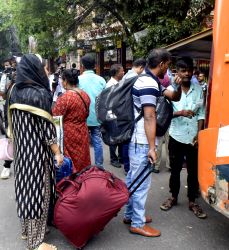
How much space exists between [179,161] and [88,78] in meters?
2.14

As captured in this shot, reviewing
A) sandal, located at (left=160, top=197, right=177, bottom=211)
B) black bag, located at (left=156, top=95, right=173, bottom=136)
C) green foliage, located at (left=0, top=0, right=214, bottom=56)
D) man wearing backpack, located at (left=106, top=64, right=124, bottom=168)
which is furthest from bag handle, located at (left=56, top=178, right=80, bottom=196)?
green foliage, located at (left=0, top=0, right=214, bottom=56)

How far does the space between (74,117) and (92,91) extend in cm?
133

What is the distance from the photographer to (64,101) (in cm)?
432

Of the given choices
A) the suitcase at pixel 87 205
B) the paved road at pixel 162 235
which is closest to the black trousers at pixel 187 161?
the paved road at pixel 162 235

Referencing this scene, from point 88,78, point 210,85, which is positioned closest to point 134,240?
point 210,85

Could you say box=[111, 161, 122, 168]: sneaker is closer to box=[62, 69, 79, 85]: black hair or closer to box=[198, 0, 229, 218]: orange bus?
box=[62, 69, 79, 85]: black hair

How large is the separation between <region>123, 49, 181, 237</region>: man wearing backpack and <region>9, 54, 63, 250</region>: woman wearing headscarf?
74cm

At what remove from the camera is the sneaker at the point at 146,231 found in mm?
3703

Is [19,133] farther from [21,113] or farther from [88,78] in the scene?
[88,78]

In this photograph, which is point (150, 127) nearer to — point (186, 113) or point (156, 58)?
point (156, 58)

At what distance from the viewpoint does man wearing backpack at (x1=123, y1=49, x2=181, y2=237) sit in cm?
330

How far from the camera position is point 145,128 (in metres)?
3.35

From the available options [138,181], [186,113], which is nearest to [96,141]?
[186,113]

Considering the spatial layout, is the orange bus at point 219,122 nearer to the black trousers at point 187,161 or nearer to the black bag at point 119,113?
the black bag at point 119,113
